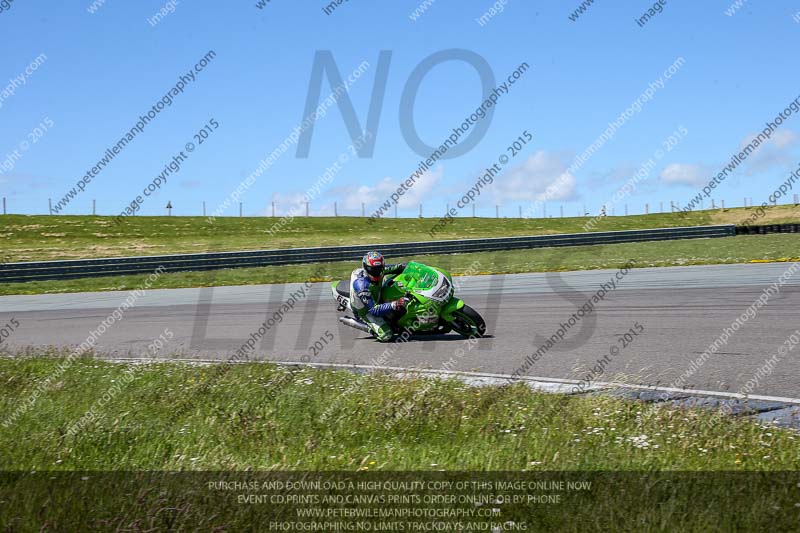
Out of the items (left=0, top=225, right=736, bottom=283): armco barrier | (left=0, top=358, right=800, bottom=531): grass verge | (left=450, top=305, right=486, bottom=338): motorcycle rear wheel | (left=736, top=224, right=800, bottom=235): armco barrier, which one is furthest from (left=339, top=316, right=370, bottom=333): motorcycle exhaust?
(left=736, top=224, right=800, bottom=235): armco barrier

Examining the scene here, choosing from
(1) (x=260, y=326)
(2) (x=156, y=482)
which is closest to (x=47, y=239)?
(1) (x=260, y=326)

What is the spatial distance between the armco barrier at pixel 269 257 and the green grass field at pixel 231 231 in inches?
319

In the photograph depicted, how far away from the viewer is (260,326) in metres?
14.4

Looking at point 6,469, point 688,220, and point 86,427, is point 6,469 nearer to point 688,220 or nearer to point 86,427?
point 86,427

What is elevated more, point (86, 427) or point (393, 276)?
point (86, 427)

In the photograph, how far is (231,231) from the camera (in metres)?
53.8

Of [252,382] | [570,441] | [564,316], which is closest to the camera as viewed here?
[570,441]

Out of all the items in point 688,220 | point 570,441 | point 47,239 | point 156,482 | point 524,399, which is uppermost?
point 156,482

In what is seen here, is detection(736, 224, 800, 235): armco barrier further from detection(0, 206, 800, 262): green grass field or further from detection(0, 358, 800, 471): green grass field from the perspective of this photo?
detection(0, 358, 800, 471): green grass field

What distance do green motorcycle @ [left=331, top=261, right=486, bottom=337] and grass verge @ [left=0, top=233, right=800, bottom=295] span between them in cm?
1394

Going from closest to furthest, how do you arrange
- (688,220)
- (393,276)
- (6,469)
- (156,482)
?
(156,482) < (6,469) < (393,276) < (688,220)

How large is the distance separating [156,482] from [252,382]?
139 inches

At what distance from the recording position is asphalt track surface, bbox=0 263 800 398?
30.4ft

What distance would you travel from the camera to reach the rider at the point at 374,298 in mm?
11945
